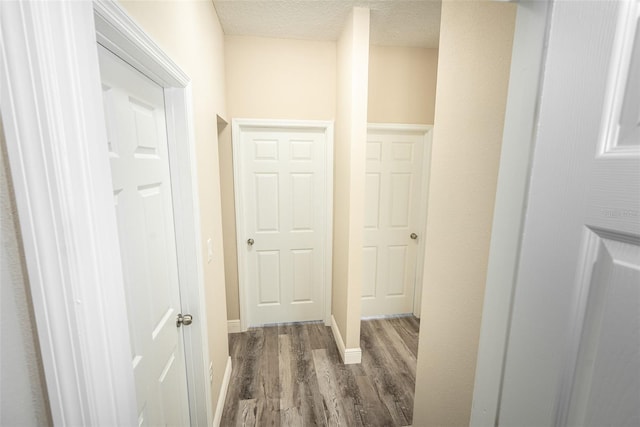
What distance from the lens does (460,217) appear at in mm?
959

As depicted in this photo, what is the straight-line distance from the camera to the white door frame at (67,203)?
0.39 m

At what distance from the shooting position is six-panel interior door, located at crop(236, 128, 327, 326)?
2.54 m

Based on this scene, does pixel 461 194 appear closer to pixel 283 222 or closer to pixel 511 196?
pixel 511 196

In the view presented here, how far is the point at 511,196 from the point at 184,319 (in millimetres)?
1413

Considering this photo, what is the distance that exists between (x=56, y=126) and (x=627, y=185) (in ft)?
2.80

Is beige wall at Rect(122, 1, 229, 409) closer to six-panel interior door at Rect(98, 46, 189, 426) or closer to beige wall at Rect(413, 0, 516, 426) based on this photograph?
six-panel interior door at Rect(98, 46, 189, 426)

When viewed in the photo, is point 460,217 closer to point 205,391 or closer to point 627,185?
point 627,185

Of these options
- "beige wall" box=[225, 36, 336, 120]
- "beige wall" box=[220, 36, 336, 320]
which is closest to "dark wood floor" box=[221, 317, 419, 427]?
"beige wall" box=[220, 36, 336, 320]

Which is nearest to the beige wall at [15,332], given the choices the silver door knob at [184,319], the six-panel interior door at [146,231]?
the six-panel interior door at [146,231]

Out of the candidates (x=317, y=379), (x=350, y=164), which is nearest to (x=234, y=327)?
(x=317, y=379)

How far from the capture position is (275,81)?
7.83 ft

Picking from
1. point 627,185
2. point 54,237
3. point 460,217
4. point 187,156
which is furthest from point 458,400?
point 187,156

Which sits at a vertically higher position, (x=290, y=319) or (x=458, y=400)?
(x=458, y=400)

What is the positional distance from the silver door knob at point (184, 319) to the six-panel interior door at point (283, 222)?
4.25 feet
